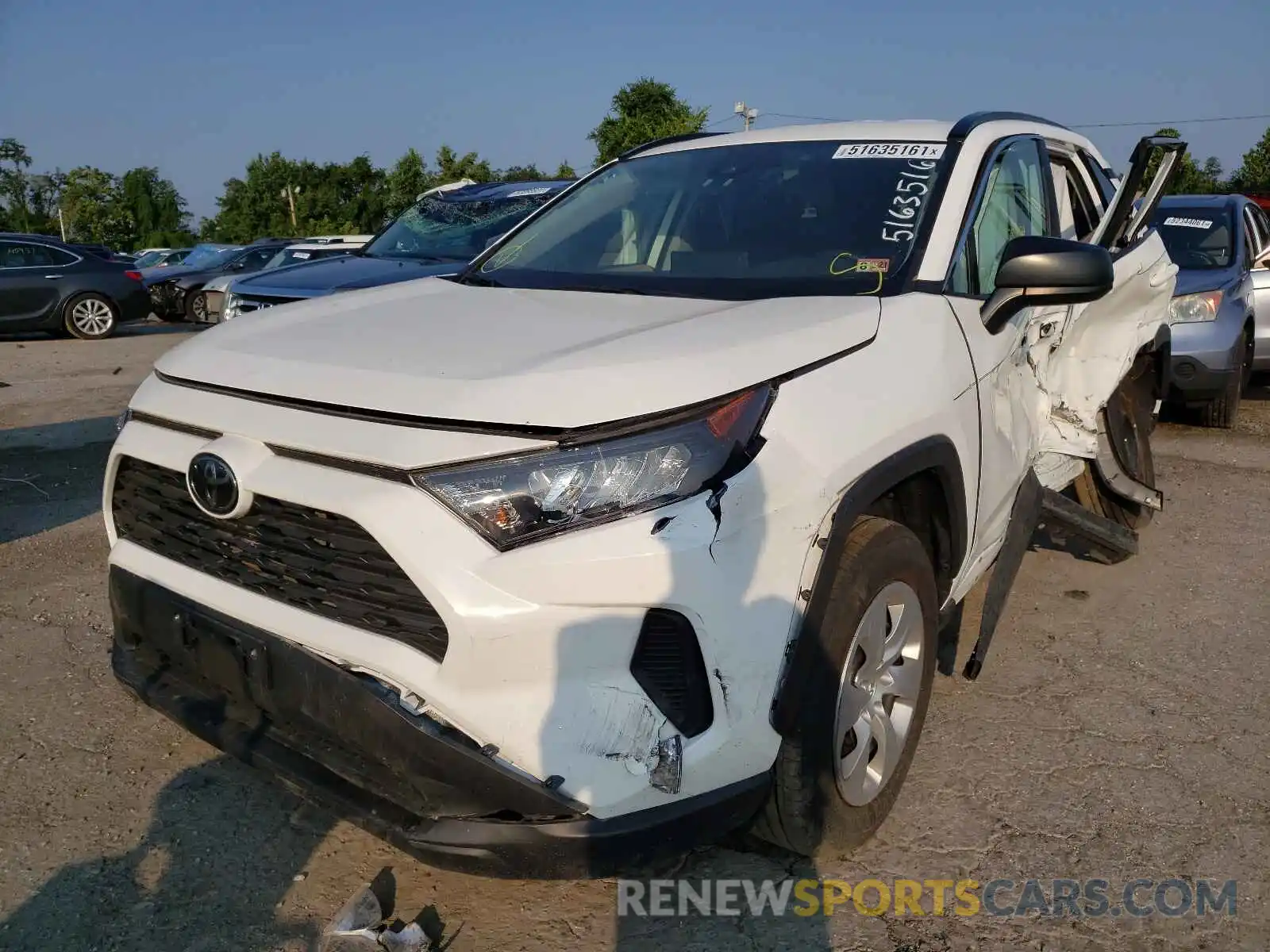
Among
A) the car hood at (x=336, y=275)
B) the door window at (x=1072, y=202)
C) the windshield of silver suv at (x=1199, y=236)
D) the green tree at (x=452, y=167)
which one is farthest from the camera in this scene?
the green tree at (x=452, y=167)

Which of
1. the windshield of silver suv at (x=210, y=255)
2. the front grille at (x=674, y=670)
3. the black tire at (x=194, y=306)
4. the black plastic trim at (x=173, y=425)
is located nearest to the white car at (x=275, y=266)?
the black tire at (x=194, y=306)

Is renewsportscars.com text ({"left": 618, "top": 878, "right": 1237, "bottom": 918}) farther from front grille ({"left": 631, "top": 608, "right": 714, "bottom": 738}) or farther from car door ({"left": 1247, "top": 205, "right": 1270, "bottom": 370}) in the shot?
car door ({"left": 1247, "top": 205, "right": 1270, "bottom": 370})

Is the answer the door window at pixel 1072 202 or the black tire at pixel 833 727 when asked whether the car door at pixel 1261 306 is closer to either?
the door window at pixel 1072 202

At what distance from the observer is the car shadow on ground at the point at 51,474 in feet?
17.8

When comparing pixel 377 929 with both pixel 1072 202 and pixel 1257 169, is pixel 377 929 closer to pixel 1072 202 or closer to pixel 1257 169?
pixel 1072 202

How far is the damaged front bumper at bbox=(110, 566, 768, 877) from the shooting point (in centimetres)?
193

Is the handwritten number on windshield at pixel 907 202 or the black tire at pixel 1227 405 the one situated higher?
the handwritten number on windshield at pixel 907 202

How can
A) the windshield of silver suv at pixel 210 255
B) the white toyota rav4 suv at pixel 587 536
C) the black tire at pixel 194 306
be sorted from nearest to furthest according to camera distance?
1. the white toyota rav4 suv at pixel 587 536
2. the black tire at pixel 194 306
3. the windshield of silver suv at pixel 210 255

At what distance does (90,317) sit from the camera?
15156 mm

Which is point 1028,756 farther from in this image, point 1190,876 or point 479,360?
point 479,360

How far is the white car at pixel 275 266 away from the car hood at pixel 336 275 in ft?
1.49

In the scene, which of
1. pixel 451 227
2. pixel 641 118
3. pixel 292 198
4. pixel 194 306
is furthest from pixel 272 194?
pixel 451 227

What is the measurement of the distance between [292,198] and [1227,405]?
57.7 m

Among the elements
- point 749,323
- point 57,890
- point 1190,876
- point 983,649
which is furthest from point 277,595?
point 1190,876
